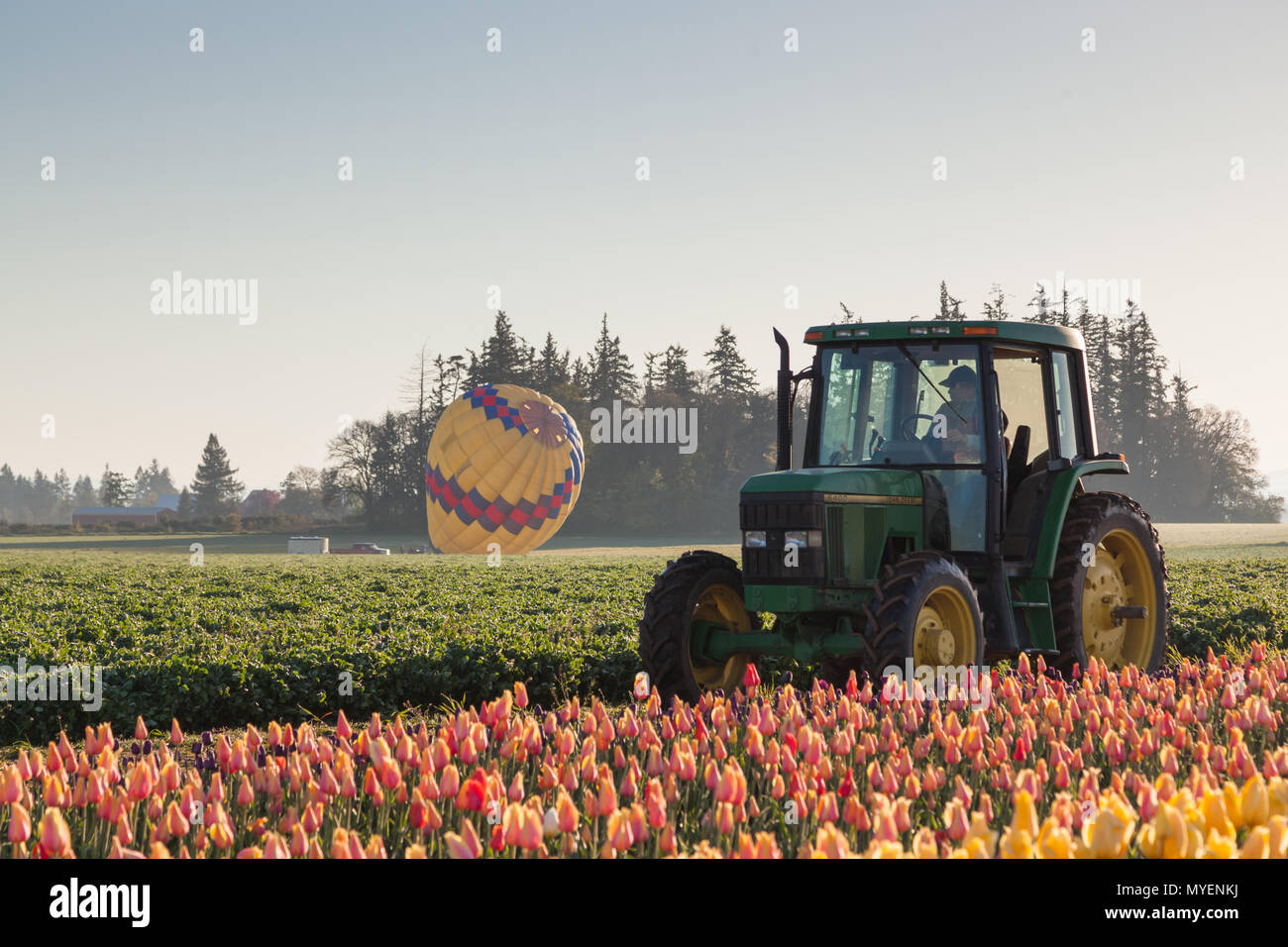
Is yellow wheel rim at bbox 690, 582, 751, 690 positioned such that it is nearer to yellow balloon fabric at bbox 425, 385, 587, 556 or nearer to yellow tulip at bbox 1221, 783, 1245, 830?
yellow tulip at bbox 1221, 783, 1245, 830

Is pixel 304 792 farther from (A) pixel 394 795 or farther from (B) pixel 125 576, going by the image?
(B) pixel 125 576

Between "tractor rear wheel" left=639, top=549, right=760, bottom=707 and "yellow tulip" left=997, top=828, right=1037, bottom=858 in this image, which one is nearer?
"yellow tulip" left=997, top=828, right=1037, bottom=858

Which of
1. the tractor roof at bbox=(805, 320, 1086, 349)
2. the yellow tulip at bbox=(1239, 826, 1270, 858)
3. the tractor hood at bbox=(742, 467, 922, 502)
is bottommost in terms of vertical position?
the yellow tulip at bbox=(1239, 826, 1270, 858)

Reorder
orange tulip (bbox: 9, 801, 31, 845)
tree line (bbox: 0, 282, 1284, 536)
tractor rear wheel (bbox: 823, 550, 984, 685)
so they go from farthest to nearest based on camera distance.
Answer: tree line (bbox: 0, 282, 1284, 536) < tractor rear wheel (bbox: 823, 550, 984, 685) < orange tulip (bbox: 9, 801, 31, 845)

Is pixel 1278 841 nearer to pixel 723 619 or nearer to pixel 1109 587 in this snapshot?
pixel 723 619

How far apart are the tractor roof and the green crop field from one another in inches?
137

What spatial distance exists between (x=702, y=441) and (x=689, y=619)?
7717 cm

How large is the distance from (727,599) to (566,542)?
56.2 metres

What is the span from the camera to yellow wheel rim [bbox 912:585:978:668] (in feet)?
25.8

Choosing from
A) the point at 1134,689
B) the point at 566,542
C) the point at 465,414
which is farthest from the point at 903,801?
the point at 566,542

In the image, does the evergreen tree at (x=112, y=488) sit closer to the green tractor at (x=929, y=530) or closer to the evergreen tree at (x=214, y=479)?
the evergreen tree at (x=214, y=479)

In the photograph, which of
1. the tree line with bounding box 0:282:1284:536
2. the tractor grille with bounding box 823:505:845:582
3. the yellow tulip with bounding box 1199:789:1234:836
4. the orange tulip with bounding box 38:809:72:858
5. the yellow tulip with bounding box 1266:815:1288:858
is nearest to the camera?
the yellow tulip with bounding box 1266:815:1288:858
